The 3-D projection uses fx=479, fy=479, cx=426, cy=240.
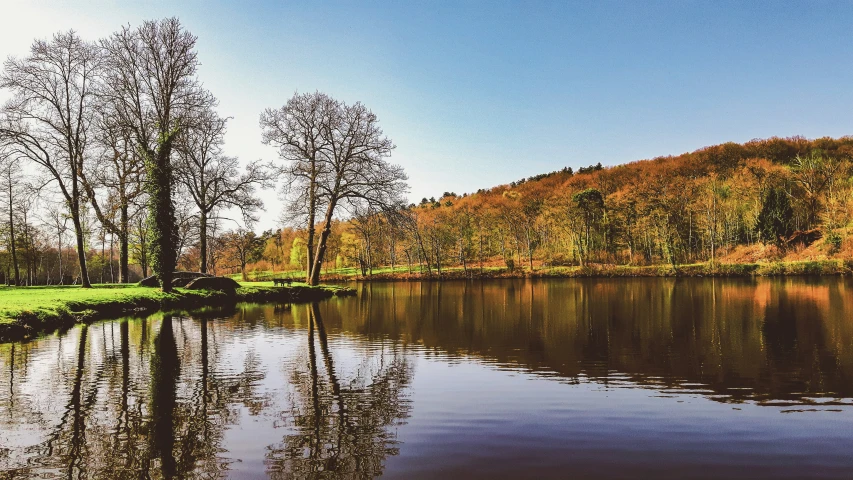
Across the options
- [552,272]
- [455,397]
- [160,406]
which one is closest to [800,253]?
[552,272]

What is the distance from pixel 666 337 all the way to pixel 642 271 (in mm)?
50724

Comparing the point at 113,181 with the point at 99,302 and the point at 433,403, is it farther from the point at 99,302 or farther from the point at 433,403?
the point at 433,403

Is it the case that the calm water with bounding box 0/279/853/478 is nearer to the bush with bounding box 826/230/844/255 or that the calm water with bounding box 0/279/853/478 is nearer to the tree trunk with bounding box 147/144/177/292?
the tree trunk with bounding box 147/144/177/292

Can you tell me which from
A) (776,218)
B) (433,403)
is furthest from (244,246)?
(776,218)

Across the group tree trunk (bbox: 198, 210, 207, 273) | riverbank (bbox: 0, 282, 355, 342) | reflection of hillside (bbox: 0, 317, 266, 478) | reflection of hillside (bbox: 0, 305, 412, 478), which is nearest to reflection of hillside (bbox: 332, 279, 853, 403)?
reflection of hillside (bbox: 0, 305, 412, 478)

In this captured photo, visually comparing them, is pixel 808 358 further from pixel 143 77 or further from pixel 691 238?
pixel 691 238

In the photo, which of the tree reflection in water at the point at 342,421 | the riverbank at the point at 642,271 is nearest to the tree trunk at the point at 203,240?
the tree reflection in water at the point at 342,421

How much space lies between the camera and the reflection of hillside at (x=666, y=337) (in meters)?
9.95

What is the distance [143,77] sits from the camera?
27.8 m

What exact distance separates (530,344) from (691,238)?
69425 mm

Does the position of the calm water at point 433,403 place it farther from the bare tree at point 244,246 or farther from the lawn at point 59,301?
the bare tree at point 244,246

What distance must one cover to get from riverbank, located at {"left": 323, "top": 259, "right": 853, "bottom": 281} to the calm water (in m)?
44.3

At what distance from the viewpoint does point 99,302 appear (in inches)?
836

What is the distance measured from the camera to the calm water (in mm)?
5684
